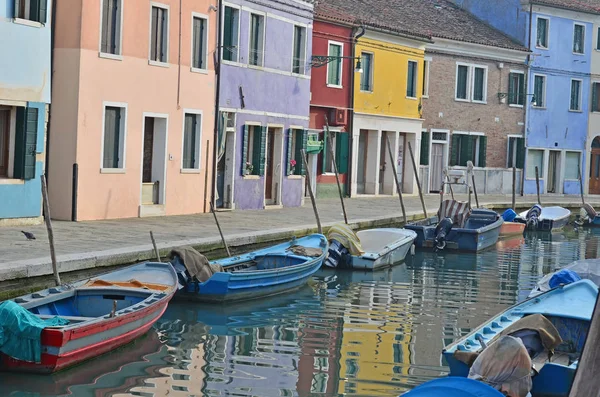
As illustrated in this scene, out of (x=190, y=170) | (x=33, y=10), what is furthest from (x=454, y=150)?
(x=33, y=10)

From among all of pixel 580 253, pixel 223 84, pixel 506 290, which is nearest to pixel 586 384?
pixel 506 290

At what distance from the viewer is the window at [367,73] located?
115ft

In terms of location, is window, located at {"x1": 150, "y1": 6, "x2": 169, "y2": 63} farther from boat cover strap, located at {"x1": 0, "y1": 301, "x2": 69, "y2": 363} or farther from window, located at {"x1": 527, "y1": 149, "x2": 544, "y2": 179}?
window, located at {"x1": 527, "y1": 149, "x2": 544, "y2": 179}

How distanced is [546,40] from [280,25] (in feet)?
63.1

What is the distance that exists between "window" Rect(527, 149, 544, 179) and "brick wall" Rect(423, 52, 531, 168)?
1176mm

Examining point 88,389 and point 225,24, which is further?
point 225,24

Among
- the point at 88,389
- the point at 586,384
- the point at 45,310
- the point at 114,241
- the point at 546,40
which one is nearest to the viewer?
the point at 586,384

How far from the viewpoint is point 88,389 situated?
10594 mm

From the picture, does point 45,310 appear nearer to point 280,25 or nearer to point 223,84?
point 223,84

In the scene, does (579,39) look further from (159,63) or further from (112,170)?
(112,170)

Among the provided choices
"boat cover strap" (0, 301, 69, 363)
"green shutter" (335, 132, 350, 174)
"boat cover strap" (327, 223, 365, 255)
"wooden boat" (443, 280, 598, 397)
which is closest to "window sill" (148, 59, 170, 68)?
"boat cover strap" (327, 223, 365, 255)

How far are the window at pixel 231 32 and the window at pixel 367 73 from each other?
9166 mm

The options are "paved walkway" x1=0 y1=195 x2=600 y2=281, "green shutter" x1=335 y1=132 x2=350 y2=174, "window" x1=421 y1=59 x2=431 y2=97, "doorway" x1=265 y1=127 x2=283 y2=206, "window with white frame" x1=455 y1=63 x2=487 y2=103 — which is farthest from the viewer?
"window with white frame" x1=455 y1=63 x2=487 y2=103

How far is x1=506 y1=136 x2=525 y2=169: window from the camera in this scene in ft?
142
